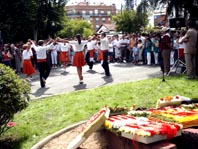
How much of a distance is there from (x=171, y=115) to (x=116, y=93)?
4459mm

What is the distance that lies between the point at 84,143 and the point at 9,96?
1.59 m

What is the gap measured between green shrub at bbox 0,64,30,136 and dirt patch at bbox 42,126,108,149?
0.90 metres

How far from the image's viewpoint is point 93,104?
8508mm

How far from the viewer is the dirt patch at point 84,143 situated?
18.4ft

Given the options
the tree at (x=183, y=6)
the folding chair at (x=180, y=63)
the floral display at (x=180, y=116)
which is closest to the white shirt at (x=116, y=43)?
the tree at (x=183, y=6)

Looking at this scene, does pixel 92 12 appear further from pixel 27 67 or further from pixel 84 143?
pixel 84 143

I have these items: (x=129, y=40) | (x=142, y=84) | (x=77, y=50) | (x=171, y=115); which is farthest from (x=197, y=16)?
(x=171, y=115)

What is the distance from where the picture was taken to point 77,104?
8.73m

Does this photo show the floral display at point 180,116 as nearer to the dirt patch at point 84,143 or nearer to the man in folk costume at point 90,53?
the dirt patch at point 84,143

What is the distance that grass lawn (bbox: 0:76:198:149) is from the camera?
22.5 ft

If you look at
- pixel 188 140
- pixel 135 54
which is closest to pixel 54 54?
pixel 135 54

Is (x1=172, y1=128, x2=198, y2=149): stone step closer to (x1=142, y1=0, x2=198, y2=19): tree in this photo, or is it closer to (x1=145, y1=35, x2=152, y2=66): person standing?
(x1=142, y1=0, x2=198, y2=19): tree

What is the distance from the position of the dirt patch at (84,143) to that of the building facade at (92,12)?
121 metres

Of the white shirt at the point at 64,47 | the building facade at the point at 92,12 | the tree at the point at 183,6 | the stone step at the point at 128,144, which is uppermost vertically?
the building facade at the point at 92,12
